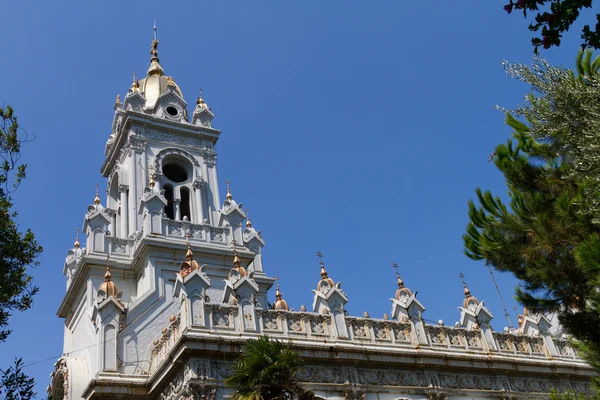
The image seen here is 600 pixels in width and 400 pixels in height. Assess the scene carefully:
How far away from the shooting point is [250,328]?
63.4ft

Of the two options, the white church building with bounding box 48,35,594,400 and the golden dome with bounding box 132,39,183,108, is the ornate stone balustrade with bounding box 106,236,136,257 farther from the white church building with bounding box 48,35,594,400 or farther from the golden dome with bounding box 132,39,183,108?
the golden dome with bounding box 132,39,183,108

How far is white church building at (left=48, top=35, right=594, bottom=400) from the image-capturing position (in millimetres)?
19219

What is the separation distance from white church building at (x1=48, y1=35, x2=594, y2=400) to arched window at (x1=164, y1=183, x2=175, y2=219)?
0.07 metres

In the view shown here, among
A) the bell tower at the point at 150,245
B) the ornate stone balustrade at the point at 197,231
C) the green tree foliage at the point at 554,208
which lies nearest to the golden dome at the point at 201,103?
the bell tower at the point at 150,245

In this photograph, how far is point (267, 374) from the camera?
14.8 m

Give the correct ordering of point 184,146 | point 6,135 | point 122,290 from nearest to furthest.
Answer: point 6,135
point 122,290
point 184,146

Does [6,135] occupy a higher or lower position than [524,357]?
higher

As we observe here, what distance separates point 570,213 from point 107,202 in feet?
81.6

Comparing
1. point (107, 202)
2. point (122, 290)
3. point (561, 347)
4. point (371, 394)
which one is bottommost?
point (371, 394)

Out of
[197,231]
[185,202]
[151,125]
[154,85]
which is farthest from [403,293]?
[154,85]

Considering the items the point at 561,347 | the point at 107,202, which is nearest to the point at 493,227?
the point at 561,347

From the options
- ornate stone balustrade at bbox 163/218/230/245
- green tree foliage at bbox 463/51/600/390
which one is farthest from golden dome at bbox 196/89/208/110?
green tree foliage at bbox 463/51/600/390

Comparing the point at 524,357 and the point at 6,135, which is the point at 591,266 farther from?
the point at 6,135

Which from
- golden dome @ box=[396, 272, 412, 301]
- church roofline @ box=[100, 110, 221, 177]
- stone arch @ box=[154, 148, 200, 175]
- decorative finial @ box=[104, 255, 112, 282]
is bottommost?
golden dome @ box=[396, 272, 412, 301]
